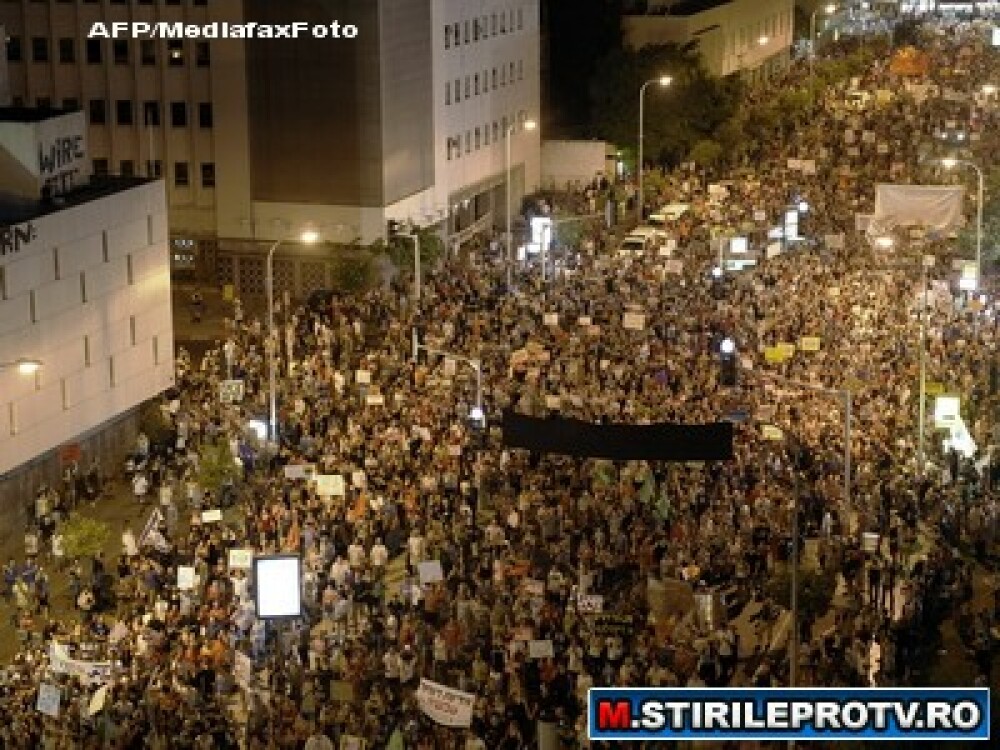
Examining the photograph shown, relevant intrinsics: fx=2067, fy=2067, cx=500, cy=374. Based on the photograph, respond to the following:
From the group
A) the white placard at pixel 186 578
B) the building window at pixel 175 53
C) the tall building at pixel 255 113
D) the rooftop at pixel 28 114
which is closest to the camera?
the white placard at pixel 186 578

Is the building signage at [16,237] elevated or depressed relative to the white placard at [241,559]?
elevated

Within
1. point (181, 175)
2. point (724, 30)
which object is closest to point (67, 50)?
point (181, 175)

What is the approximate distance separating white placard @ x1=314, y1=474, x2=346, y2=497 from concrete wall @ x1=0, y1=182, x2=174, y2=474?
25.4 feet

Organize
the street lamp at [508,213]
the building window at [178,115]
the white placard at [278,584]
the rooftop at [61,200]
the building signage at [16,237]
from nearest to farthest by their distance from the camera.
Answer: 1. the white placard at [278,584]
2. the building signage at [16,237]
3. the rooftop at [61,200]
4. the street lamp at [508,213]
5. the building window at [178,115]

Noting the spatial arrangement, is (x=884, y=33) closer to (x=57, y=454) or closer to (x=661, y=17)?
(x=661, y=17)

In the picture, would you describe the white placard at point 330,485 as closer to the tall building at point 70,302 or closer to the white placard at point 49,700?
the tall building at point 70,302

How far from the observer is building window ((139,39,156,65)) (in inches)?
2530

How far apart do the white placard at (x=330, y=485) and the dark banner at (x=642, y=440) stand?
3700mm

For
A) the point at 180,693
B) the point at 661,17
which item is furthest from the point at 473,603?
the point at 661,17

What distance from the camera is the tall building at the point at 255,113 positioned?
6253cm

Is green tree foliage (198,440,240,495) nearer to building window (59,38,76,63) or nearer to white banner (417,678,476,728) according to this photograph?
white banner (417,678,476,728)

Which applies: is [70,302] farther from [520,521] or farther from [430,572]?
[430,572]

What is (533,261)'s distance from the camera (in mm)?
61688

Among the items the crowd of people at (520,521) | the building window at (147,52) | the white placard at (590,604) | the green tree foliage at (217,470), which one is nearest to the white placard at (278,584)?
the crowd of people at (520,521)
